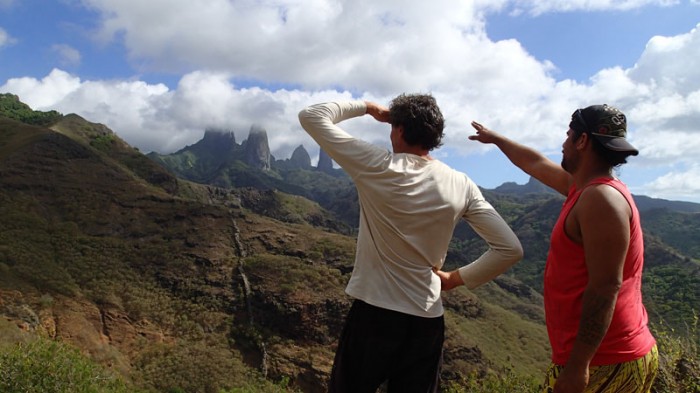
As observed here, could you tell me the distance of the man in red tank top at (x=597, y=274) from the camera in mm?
2002

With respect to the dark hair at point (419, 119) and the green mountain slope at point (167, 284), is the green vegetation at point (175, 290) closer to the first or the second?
the green mountain slope at point (167, 284)

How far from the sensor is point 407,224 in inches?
88.8

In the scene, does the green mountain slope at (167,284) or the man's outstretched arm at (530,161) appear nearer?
the man's outstretched arm at (530,161)

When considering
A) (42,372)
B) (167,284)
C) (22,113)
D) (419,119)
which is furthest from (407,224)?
(22,113)

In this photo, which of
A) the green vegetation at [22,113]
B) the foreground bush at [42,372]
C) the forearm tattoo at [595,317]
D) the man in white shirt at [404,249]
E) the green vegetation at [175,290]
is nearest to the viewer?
the forearm tattoo at [595,317]

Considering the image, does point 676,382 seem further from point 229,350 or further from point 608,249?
point 229,350

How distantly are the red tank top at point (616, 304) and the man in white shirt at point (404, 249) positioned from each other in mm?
241

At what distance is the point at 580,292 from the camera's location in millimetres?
2184

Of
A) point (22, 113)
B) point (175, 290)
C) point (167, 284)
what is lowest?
point (175, 290)

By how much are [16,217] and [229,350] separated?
59.7ft

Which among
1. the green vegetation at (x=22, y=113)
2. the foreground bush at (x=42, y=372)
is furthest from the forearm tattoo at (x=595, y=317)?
the green vegetation at (x=22, y=113)

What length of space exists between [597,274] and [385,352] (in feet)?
3.24

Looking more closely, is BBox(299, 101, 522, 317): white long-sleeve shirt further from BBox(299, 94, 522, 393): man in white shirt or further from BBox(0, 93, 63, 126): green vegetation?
BBox(0, 93, 63, 126): green vegetation

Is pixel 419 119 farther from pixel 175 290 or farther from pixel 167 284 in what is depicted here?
pixel 175 290
